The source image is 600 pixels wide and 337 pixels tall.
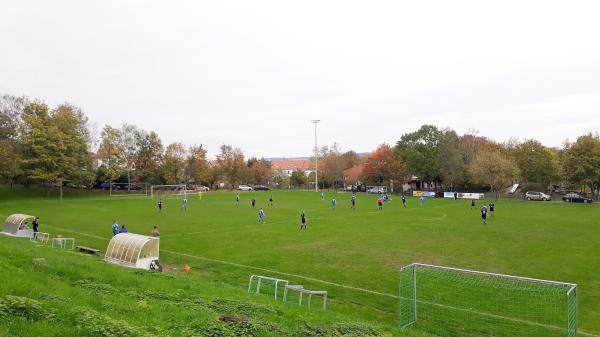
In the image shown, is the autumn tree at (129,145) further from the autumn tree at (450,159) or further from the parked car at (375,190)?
the autumn tree at (450,159)

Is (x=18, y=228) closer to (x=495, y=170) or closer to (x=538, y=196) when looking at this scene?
(x=495, y=170)

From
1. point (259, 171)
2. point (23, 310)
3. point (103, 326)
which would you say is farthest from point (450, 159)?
point (23, 310)

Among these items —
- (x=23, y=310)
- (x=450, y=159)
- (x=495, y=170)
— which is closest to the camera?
(x=23, y=310)

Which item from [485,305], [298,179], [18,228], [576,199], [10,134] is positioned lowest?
[485,305]

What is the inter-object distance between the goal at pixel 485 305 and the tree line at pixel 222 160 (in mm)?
59575

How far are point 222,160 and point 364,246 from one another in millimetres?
81591

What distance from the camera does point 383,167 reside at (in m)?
91.2

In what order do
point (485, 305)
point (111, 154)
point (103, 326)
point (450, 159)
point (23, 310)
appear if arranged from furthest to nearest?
point (111, 154)
point (450, 159)
point (485, 305)
point (23, 310)
point (103, 326)

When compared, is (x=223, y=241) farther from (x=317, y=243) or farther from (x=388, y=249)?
(x=388, y=249)

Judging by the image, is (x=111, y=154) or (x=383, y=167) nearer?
(x=111, y=154)

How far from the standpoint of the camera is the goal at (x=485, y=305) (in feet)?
40.8

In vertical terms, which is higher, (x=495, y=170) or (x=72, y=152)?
(x=72, y=152)

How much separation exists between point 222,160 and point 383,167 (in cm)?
3818

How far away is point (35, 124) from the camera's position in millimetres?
64250
